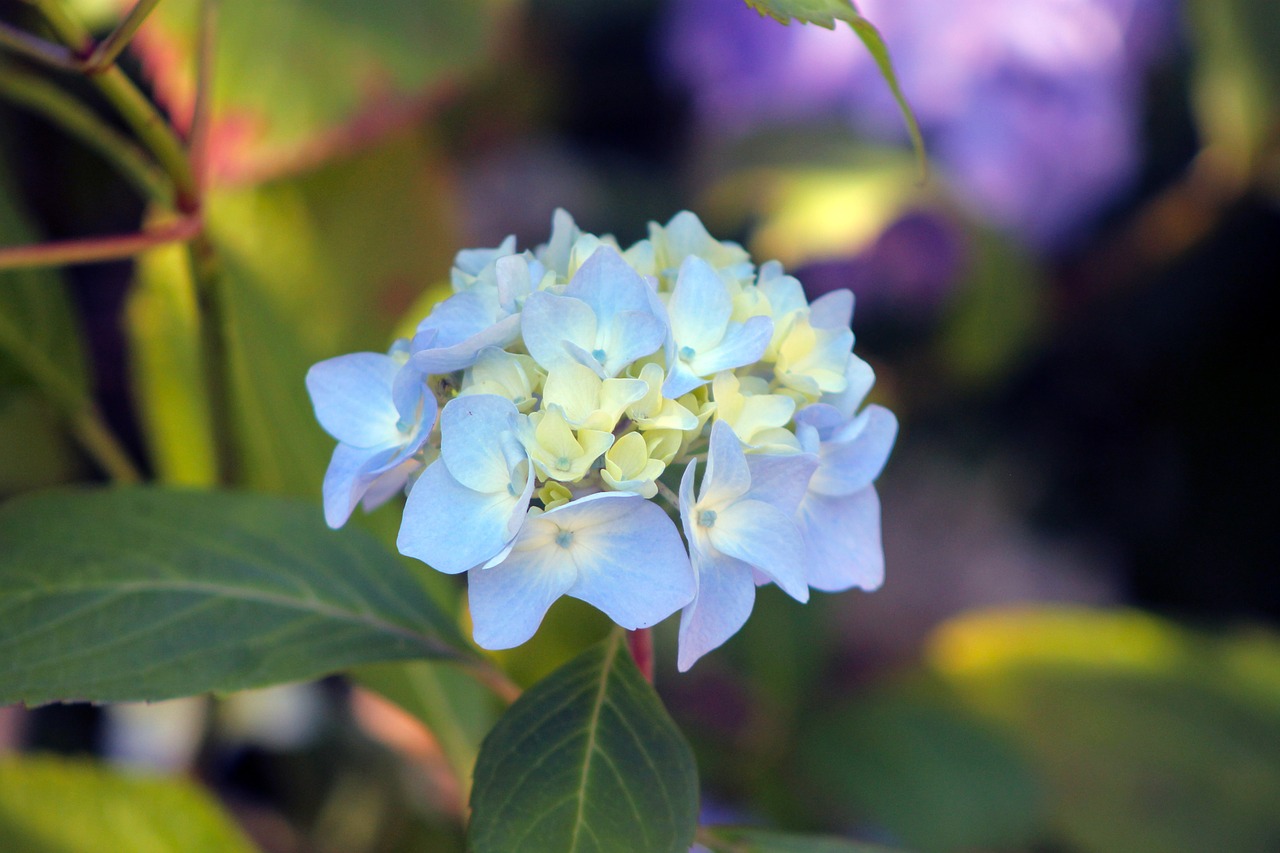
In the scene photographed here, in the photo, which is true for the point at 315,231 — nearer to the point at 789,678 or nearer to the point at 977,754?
the point at 789,678

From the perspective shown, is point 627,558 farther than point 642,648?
No

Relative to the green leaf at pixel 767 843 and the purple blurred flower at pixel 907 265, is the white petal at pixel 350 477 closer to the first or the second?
the green leaf at pixel 767 843

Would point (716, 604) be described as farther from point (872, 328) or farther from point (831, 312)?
point (872, 328)

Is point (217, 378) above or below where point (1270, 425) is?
above

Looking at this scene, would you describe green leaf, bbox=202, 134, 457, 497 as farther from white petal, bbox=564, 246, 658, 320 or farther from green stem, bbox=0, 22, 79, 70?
white petal, bbox=564, 246, 658, 320

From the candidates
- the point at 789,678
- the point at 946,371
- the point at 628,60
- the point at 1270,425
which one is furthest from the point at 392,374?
the point at 1270,425

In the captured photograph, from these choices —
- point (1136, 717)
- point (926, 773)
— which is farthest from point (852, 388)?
point (1136, 717)

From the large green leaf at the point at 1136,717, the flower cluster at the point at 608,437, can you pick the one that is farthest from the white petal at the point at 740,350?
the large green leaf at the point at 1136,717
